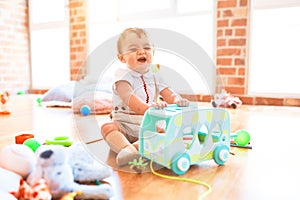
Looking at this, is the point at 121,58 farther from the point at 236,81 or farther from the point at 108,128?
the point at 236,81

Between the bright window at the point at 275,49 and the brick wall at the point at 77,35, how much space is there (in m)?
1.59

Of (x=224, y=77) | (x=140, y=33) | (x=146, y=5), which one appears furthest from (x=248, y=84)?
(x=140, y=33)

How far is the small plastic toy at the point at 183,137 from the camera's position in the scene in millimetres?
699

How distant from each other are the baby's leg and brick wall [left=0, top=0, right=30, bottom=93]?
266 cm

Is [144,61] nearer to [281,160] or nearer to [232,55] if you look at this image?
[281,160]

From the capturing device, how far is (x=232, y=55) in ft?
7.40

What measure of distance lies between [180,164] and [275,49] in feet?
5.74

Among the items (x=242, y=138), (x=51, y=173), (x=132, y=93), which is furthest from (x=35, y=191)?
(x=242, y=138)

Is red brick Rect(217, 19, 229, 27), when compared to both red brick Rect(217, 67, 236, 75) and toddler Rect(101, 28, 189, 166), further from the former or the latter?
toddler Rect(101, 28, 189, 166)

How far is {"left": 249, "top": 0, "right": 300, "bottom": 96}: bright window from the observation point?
A: 2094 mm

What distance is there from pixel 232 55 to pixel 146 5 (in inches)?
35.6

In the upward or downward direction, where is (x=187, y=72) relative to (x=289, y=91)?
upward

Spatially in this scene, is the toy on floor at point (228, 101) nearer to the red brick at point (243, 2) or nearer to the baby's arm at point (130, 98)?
the red brick at point (243, 2)

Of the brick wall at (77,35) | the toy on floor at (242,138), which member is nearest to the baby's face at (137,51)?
the toy on floor at (242,138)
